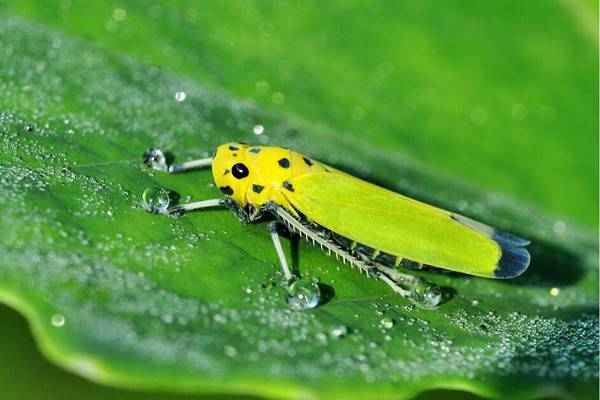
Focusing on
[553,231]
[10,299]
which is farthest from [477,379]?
[553,231]

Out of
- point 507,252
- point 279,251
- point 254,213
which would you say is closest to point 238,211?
point 254,213

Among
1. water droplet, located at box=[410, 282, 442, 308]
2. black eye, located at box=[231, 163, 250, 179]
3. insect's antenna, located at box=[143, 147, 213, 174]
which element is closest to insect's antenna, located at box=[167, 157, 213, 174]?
insect's antenna, located at box=[143, 147, 213, 174]

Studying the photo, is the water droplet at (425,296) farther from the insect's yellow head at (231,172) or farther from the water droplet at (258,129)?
the water droplet at (258,129)

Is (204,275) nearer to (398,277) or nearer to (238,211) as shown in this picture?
(238,211)

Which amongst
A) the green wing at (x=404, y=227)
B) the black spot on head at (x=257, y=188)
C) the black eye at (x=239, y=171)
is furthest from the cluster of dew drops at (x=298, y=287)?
the black spot on head at (x=257, y=188)

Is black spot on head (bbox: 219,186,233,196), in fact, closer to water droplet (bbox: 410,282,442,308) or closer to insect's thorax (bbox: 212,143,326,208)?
insect's thorax (bbox: 212,143,326,208)

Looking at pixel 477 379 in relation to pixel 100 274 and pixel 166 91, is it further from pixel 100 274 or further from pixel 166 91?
pixel 166 91
